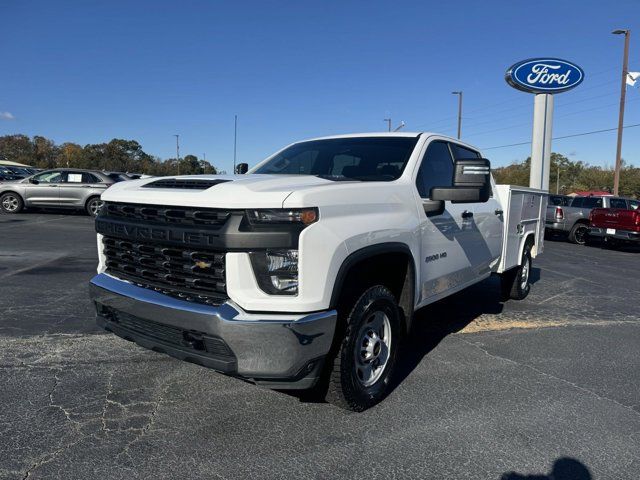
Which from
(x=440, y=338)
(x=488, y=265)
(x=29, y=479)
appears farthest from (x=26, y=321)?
(x=488, y=265)

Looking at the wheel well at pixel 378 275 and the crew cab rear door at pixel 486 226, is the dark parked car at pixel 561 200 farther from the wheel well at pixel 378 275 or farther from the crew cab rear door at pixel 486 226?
the wheel well at pixel 378 275

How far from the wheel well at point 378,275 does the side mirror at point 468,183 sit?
540 mm

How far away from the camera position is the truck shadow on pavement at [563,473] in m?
2.65

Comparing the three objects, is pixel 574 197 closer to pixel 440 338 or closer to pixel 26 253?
pixel 440 338

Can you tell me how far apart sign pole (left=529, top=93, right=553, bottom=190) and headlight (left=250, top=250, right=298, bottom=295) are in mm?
15359

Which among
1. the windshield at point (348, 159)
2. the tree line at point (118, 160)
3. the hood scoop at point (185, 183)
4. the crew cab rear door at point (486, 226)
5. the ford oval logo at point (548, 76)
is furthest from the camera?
the tree line at point (118, 160)

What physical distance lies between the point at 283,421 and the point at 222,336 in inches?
34.9

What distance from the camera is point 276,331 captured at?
262 centimetres

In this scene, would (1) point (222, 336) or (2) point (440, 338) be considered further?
(2) point (440, 338)

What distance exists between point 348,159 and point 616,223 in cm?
1338

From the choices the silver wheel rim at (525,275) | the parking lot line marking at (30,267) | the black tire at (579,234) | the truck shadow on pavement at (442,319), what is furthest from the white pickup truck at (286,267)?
the black tire at (579,234)

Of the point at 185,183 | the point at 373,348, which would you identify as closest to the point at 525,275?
the point at 373,348

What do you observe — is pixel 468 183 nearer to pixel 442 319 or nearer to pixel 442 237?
pixel 442 237

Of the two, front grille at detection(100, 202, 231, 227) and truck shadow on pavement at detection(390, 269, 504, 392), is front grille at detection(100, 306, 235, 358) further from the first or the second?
truck shadow on pavement at detection(390, 269, 504, 392)
